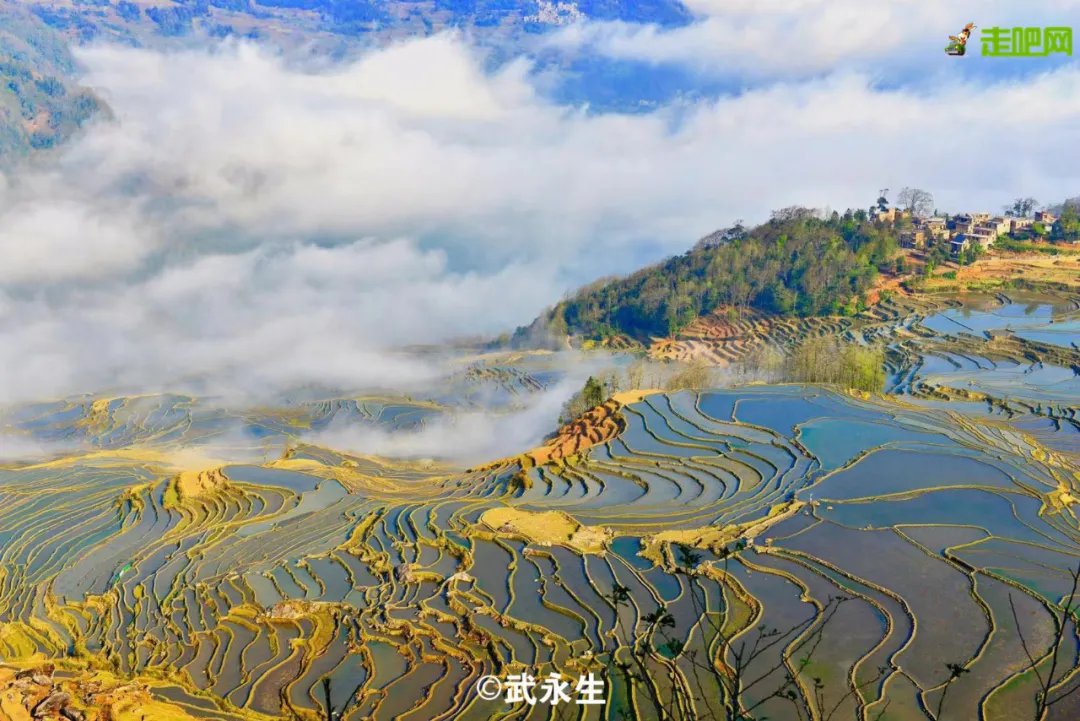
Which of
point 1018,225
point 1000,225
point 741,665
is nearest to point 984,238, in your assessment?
point 1000,225

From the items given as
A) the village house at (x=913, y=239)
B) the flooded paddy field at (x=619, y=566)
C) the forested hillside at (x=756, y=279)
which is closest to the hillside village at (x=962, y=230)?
the village house at (x=913, y=239)

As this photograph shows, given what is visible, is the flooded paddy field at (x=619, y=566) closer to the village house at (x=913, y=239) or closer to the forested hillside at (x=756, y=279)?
Result: the forested hillside at (x=756, y=279)

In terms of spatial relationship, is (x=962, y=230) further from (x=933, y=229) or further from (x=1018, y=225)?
(x=1018, y=225)

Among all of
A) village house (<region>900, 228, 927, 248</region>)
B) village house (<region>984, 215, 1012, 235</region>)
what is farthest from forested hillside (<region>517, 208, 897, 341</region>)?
village house (<region>984, 215, 1012, 235</region>)

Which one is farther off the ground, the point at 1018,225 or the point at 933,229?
the point at 933,229

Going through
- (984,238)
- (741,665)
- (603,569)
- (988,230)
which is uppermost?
(741,665)

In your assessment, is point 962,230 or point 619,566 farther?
point 962,230

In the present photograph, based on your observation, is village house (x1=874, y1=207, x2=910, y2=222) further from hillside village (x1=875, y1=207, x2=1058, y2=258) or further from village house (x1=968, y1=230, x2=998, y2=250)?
village house (x1=968, y1=230, x2=998, y2=250)
